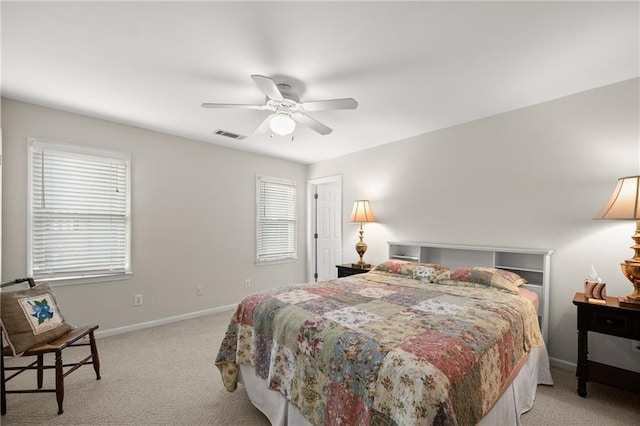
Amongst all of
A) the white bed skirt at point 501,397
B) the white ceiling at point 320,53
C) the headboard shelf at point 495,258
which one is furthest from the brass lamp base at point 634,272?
the white ceiling at point 320,53

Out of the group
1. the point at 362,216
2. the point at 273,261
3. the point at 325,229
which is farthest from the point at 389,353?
the point at 325,229

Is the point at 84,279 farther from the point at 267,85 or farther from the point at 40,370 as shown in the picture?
the point at 267,85

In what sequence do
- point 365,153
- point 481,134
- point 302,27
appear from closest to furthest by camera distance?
point 302,27
point 481,134
point 365,153

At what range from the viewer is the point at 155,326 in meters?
3.62

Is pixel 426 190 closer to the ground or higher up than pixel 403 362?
higher up

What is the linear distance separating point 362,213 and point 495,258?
1.72 m

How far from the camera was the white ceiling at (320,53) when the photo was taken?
1641 mm

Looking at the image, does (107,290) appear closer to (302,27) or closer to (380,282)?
(380,282)

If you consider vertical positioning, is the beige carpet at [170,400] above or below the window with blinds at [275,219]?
below

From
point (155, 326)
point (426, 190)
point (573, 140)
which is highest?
point (573, 140)

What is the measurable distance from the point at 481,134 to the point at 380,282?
2.00 m

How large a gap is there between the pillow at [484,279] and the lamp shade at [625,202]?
826mm

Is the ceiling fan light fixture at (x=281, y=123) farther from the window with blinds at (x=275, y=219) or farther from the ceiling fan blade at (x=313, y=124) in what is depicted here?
the window with blinds at (x=275, y=219)

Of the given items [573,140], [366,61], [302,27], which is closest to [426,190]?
[573,140]
